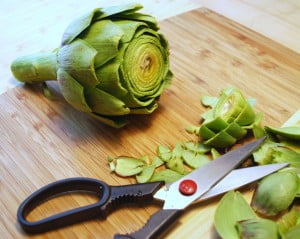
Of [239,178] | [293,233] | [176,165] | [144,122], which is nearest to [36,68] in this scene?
[144,122]

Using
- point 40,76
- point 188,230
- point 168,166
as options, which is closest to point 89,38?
point 40,76

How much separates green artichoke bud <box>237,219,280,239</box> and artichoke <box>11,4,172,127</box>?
279 mm

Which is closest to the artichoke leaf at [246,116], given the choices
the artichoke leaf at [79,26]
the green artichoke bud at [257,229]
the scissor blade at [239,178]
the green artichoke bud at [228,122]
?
the green artichoke bud at [228,122]

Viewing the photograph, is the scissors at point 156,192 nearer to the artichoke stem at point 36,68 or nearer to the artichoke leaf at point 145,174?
the artichoke leaf at point 145,174

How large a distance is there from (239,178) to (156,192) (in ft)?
0.43

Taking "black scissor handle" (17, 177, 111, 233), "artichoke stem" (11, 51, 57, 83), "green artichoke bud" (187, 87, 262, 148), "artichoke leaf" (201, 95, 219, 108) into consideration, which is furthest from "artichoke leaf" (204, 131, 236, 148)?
"artichoke stem" (11, 51, 57, 83)

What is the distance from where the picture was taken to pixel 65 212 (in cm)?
60

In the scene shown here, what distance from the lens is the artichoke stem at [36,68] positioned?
2.53 ft

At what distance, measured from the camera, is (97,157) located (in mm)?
722

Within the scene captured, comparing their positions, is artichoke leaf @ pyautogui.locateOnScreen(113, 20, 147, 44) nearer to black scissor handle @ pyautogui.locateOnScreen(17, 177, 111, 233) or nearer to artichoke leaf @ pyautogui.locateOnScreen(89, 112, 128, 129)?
artichoke leaf @ pyautogui.locateOnScreen(89, 112, 128, 129)

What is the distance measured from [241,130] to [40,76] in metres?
0.40

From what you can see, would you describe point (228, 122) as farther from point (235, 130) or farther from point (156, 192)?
point (156, 192)

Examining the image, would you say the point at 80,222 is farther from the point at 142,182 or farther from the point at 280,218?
the point at 280,218

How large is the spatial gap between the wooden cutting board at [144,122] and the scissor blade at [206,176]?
0.03m
